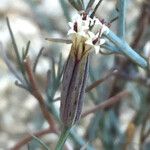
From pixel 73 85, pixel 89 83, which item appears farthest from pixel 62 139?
pixel 89 83

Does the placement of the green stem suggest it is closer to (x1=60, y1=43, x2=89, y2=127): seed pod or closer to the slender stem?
(x1=60, y1=43, x2=89, y2=127): seed pod

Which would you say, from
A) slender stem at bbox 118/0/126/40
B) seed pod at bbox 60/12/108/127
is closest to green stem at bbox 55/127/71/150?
seed pod at bbox 60/12/108/127

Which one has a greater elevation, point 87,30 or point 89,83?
point 87,30

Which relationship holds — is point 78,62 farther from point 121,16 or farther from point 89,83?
point 89,83

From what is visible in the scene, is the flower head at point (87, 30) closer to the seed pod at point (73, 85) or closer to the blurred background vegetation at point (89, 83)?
the seed pod at point (73, 85)

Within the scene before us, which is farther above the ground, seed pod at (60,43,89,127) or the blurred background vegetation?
seed pod at (60,43,89,127)

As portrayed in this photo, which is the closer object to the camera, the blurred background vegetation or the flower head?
the flower head

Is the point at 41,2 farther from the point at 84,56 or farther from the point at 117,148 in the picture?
the point at 84,56

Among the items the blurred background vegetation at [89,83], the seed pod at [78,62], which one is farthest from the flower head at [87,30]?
the blurred background vegetation at [89,83]
